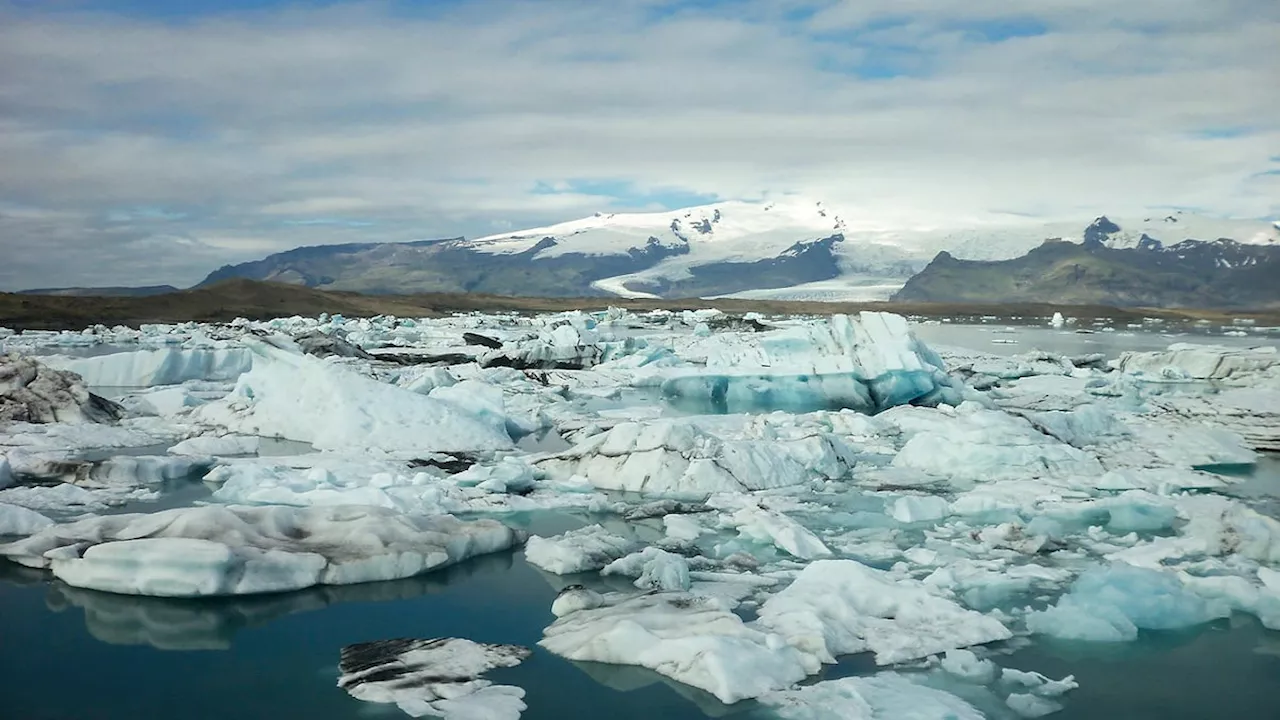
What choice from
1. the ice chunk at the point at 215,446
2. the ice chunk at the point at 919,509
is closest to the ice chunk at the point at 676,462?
the ice chunk at the point at 919,509

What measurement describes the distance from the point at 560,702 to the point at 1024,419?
859 cm

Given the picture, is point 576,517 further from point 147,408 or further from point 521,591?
point 147,408

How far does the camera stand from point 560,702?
14.8 ft

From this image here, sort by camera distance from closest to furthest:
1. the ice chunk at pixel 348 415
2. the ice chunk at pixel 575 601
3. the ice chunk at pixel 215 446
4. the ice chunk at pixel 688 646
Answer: the ice chunk at pixel 688 646, the ice chunk at pixel 575 601, the ice chunk at pixel 215 446, the ice chunk at pixel 348 415

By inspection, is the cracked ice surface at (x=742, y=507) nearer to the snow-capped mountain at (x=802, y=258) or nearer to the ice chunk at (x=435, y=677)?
the ice chunk at (x=435, y=677)

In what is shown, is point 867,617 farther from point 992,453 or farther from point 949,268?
point 949,268

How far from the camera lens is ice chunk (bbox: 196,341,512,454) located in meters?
11.0

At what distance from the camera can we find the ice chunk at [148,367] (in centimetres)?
1728

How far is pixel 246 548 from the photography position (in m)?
6.06

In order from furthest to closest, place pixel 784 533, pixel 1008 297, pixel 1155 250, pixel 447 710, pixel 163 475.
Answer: pixel 1155 250 → pixel 1008 297 → pixel 163 475 → pixel 784 533 → pixel 447 710

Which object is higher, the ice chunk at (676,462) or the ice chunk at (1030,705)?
the ice chunk at (676,462)

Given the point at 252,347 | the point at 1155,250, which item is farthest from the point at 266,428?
the point at 1155,250

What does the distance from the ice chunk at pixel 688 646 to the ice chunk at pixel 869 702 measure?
0.18 meters

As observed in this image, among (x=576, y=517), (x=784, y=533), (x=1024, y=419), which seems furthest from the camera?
(x=1024, y=419)
